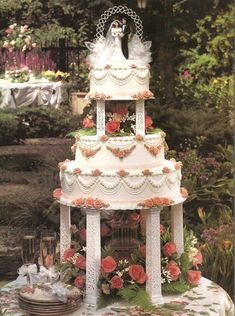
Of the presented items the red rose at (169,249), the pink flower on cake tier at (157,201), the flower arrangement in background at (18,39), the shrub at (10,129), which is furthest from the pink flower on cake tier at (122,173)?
the flower arrangement in background at (18,39)

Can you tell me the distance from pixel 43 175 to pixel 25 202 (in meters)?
0.28

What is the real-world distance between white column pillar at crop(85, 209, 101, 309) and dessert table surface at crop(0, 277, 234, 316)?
0.27 ft

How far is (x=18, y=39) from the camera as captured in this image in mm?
6094

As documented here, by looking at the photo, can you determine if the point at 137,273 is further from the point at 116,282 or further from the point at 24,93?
the point at 24,93

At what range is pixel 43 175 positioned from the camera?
6.07 metres

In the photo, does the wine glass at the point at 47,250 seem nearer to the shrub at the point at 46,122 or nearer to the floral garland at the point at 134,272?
the floral garland at the point at 134,272

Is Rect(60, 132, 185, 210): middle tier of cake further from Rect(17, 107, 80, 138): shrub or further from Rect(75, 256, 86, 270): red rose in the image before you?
Rect(17, 107, 80, 138): shrub

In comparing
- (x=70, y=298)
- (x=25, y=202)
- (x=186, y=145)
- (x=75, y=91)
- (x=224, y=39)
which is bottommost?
(x=70, y=298)

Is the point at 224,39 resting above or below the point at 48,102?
above

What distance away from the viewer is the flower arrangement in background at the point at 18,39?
6.04 metres

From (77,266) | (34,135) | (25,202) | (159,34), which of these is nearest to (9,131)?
(34,135)

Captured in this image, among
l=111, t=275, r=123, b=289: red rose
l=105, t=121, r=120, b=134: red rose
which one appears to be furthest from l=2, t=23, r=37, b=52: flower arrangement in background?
l=111, t=275, r=123, b=289: red rose

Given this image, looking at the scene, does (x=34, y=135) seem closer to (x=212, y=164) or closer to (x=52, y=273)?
(x=212, y=164)

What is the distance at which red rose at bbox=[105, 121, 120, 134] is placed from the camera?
14.0 feet
